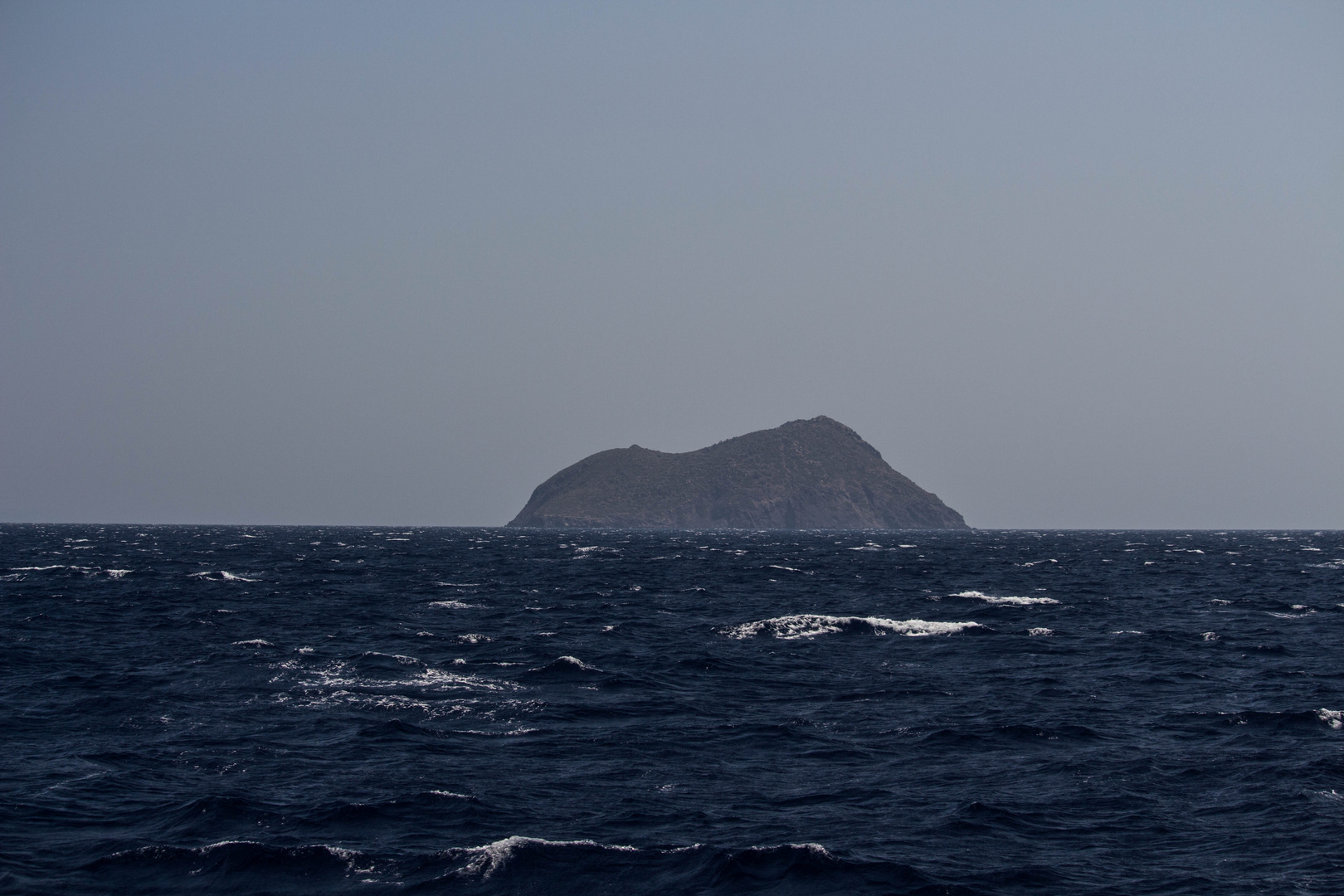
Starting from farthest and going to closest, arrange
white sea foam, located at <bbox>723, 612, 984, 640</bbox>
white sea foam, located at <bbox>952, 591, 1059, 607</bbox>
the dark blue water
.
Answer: white sea foam, located at <bbox>952, 591, 1059, 607</bbox> < white sea foam, located at <bbox>723, 612, 984, 640</bbox> < the dark blue water

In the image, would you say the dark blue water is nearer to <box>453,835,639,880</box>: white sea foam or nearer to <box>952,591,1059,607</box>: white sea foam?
<box>453,835,639,880</box>: white sea foam

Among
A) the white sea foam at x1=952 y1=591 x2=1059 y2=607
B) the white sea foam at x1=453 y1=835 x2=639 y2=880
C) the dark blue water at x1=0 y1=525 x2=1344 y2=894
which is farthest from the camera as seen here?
the white sea foam at x1=952 y1=591 x2=1059 y2=607

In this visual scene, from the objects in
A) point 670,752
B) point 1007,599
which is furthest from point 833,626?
point 670,752

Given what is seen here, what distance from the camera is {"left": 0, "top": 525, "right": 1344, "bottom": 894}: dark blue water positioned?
655 inches

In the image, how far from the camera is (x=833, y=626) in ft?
152

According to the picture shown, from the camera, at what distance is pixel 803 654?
39031mm

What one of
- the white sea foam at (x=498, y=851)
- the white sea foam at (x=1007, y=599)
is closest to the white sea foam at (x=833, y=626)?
the white sea foam at (x=1007, y=599)

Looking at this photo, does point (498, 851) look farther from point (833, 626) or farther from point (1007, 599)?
point (1007, 599)

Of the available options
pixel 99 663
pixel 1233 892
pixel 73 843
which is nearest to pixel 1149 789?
pixel 1233 892

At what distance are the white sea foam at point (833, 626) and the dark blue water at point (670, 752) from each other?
259 mm

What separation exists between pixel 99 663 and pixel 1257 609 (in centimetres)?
5346

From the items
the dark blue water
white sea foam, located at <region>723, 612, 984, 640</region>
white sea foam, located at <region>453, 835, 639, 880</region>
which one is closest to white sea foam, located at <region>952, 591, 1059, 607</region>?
the dark blue water

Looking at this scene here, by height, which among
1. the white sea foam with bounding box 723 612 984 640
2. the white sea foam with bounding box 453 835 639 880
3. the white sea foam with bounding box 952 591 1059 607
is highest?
the white sea foam with bounding box 952 591 1059 607

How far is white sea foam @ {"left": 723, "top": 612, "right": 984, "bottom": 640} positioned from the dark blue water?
0.26 metres
